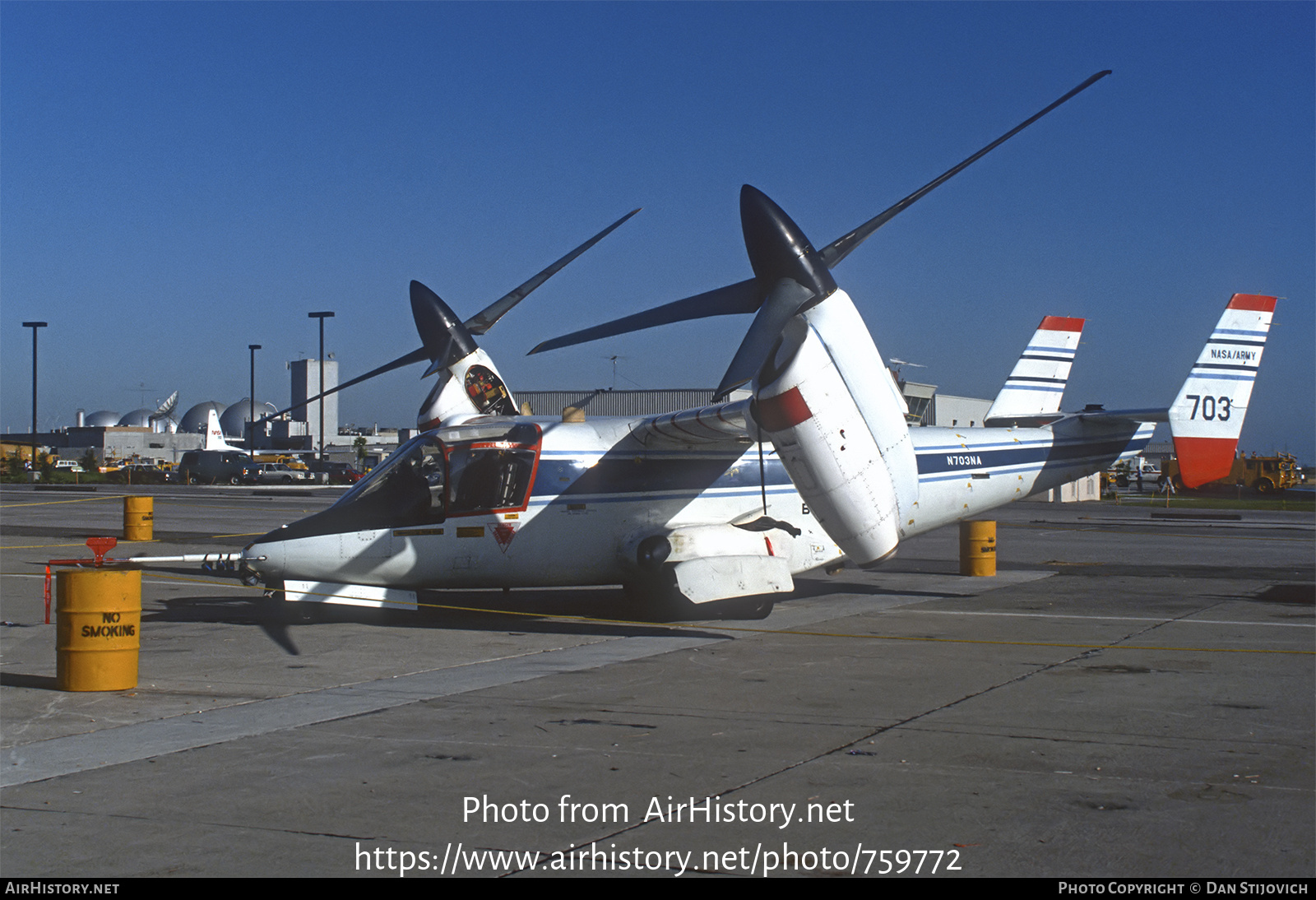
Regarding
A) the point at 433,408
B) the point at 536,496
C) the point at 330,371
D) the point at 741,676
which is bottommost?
the point at 741,676

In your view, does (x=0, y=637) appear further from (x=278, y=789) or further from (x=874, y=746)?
(x=874, y=746)

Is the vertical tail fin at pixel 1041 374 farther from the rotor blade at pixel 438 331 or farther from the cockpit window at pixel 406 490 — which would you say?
the cockpit window at pixel 406 490

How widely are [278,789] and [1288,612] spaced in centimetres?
1299

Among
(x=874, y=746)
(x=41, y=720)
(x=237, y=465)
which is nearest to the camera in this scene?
(x=874, y=746)

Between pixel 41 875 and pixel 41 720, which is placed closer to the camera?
pixel 41 875

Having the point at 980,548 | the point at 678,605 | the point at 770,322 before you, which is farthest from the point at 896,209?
the point at 980,548

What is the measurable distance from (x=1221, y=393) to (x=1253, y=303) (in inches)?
59.5

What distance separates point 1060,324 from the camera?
21531mm

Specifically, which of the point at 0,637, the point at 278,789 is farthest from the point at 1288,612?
the point at 0,637

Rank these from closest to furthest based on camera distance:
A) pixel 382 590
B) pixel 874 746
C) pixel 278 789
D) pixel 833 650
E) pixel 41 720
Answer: pixel 278 789, pixel 874 746, pixel 41 720, pixel 833 650, pixel 382 590

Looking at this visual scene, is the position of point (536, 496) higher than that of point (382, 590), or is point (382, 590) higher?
point (536, 496)

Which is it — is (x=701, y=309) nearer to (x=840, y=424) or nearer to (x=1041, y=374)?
(x=840, y=424)

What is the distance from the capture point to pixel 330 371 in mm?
114062

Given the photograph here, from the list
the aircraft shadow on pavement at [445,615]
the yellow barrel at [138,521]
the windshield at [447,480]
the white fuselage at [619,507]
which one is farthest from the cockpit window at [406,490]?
the yellow barrel at [138,521]
